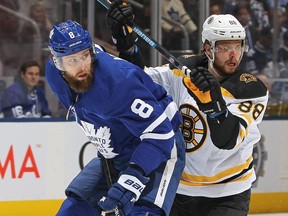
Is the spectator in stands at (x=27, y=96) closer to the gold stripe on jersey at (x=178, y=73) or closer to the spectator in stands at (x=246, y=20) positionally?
the spectator in stands at (x=246, y=20)

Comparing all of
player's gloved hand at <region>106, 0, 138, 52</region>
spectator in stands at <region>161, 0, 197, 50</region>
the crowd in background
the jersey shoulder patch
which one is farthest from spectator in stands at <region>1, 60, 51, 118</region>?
the jersey shoulder patch

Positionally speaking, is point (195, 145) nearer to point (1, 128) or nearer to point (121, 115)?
point (121, 115)

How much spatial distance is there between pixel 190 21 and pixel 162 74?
2.25 metres

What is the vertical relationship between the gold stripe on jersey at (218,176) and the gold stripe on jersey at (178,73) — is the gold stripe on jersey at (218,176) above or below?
below

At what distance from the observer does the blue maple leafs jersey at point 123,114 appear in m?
2.94

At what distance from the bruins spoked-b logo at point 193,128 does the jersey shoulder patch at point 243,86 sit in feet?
0.51

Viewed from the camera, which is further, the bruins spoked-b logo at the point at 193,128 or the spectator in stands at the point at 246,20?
the spectator in stands at the point at 246,20

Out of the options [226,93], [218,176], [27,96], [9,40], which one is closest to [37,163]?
[27,96]

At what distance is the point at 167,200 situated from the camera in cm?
305

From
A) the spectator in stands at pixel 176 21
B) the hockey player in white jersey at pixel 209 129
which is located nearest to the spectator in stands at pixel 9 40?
the spectator in stands at pixel 176 21

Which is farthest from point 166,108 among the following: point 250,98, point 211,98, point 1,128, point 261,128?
point 261,128

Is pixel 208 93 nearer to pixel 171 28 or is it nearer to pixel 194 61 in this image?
pixel 194 61

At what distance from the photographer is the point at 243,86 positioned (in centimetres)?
338

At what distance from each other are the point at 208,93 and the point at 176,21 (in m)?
2.74
